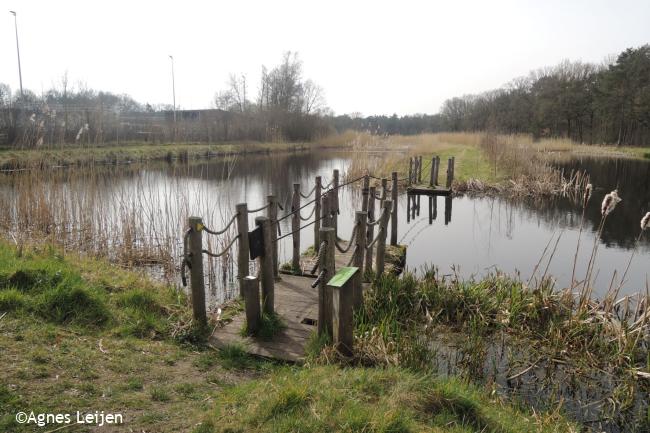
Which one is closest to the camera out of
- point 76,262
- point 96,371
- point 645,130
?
point 96,371

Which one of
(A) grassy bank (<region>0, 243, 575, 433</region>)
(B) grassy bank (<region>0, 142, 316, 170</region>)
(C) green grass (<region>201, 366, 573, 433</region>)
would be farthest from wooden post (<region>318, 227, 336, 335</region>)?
(B) grassy bank (<region>0, 142, 316, 170</region>)

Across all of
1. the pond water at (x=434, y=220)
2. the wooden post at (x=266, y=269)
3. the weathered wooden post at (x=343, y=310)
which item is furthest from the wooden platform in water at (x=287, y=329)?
the pond water at (x=434, y=220)

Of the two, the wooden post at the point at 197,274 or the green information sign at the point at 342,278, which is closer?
the green information sign at the point at 342,278

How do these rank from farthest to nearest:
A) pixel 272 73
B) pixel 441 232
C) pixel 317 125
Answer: pixel 272 73, pixel 317 125, pixel 441 232

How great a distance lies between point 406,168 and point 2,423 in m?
20.8

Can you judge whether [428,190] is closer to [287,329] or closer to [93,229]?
[93,229]

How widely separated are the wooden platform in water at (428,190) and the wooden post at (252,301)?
1341cm

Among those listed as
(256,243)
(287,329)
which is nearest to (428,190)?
(256,243)

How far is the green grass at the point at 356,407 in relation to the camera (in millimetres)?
2699

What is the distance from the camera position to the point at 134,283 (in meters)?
5.71

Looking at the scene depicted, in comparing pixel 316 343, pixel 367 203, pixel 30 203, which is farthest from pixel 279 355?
pixel 30 203

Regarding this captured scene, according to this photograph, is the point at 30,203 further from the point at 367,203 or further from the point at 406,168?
the point at 406,168

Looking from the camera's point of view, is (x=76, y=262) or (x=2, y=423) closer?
(x=2, y=423)

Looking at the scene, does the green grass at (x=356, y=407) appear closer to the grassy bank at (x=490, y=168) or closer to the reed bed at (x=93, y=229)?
the reed bed at (x=93, y=229)
